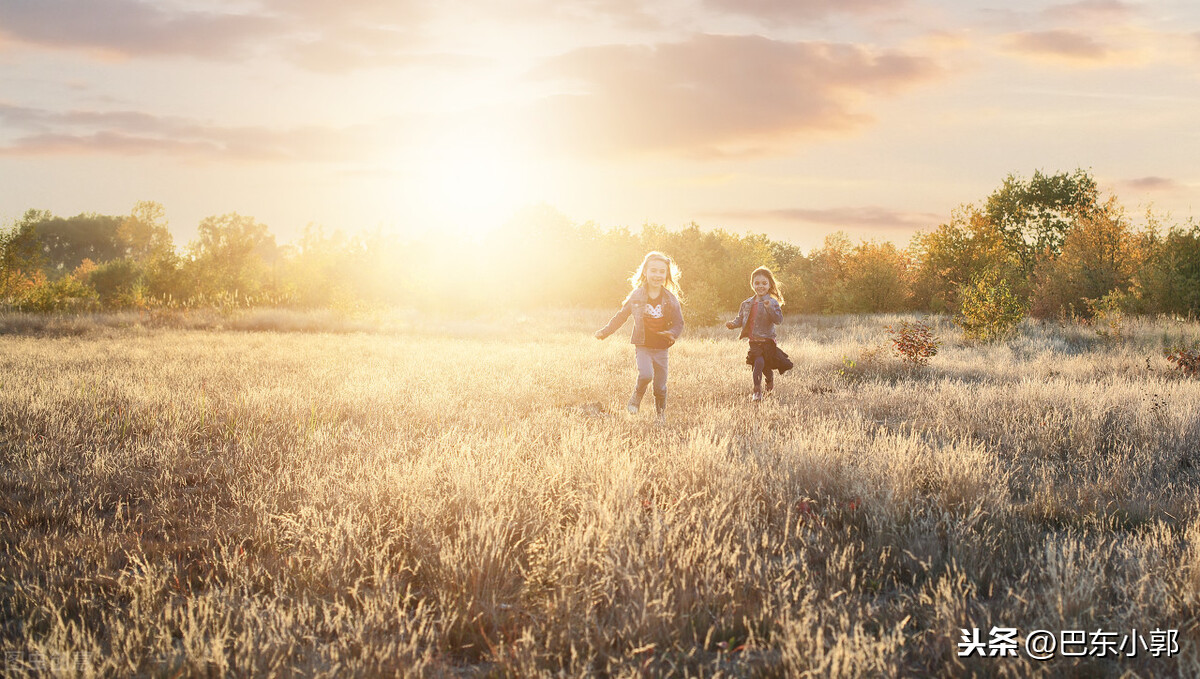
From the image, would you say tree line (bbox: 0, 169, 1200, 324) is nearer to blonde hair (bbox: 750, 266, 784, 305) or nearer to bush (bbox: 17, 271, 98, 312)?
bush (bbox: 17, 271, 98, 312)

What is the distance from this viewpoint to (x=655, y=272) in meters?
7.63

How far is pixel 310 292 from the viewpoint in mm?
32844

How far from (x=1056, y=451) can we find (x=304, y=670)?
6.53 metres

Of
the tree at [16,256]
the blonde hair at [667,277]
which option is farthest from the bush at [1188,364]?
the tree at [16,256]

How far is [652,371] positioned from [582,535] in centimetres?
438

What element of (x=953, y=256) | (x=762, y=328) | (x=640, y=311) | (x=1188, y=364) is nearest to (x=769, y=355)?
(x=762, y=328)

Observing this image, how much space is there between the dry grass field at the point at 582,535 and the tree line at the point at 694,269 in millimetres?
13737

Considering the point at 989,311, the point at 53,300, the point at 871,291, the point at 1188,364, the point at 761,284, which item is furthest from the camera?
the point at 871,291

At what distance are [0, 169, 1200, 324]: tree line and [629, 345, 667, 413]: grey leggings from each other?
13.1m

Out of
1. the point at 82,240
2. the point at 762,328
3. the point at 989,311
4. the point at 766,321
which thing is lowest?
the point at 762,328

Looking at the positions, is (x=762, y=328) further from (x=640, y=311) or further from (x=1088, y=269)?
(x=1088, y=269)

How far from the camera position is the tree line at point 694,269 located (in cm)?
2630

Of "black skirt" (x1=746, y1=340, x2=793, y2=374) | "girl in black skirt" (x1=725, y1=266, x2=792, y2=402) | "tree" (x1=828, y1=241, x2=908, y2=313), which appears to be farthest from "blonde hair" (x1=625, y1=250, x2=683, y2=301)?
"tree" (x1=828, y1=241, x2=908, y2=313)

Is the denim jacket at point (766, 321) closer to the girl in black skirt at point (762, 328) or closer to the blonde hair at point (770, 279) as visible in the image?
the girl in black skirt at point (762, 328)
